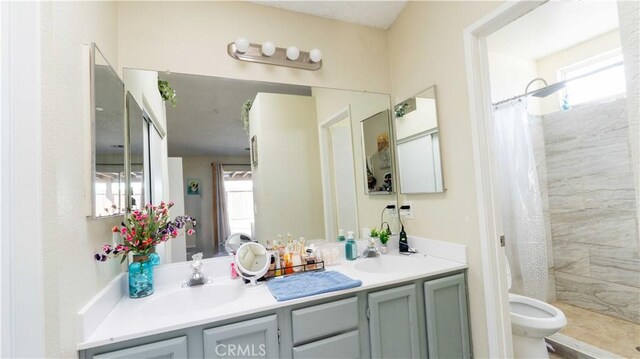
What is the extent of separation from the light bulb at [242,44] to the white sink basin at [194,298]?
1388mm

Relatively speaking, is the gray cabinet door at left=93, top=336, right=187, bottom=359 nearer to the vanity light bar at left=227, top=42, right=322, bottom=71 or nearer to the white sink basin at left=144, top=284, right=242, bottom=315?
the white sink basin at left=144, top=284, right=242, bottom=315

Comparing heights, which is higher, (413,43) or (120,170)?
(413,43)

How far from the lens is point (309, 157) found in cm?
199

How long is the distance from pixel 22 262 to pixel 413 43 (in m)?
2.26

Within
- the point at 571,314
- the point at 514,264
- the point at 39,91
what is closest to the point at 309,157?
the point at 39,91

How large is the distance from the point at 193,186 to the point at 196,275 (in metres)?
0.51

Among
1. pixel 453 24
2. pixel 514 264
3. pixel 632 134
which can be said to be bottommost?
pixel 514 264

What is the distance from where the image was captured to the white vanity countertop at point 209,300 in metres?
1.02

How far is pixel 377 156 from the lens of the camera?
2.22 metres

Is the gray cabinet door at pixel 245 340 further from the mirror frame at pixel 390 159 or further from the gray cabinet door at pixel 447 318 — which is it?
the mirror frame at pixel 390 159

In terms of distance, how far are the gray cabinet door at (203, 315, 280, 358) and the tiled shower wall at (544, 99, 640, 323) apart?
307 cm

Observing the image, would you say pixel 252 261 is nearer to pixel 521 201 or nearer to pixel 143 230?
pixel 143 230

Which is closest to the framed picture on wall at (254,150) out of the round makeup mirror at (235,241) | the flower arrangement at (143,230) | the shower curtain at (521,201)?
the round makeup mirror at (235,241)

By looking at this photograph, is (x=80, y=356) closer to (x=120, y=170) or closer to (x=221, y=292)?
(x=221, y=292)
